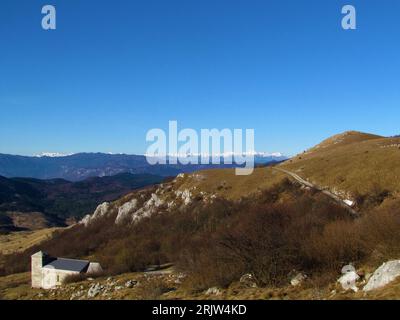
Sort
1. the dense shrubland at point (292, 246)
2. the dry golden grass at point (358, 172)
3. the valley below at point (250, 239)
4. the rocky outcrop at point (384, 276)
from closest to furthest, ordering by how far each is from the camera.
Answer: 1. the rocky outcrop at point (384, 276)
2. the valley below at point (250, 239)
3. the dense shrubland at point (292, 246)
4. the dry golden grass at point (358, 172)

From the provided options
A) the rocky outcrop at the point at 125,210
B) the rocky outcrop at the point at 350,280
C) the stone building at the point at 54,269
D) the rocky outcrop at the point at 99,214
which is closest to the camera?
the rocky outcrop at the point at 350,280

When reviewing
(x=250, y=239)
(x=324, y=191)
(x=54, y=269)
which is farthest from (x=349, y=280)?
(x=54, y=269)

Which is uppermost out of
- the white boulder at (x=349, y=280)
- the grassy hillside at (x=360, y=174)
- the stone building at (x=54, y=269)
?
the grassy hillside at (x=360, y=174)

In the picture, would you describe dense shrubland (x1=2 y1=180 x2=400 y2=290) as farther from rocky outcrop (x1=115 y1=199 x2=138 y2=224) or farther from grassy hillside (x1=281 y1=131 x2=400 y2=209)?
rocky outcrop (x1=115 y1=199 x2=138 y2=224)

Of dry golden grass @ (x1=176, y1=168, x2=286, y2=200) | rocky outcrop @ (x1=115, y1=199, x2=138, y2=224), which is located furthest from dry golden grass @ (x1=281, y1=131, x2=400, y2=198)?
rocky outcrop @ (x1=115, y1=199, x2=138, y2=224)

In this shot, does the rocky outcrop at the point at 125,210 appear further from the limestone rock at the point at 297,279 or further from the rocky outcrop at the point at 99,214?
the limestone rock at the point at 297,279

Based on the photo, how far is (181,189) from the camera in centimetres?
11400

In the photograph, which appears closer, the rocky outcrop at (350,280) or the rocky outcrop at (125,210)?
the rocky outcrop at (350,280)

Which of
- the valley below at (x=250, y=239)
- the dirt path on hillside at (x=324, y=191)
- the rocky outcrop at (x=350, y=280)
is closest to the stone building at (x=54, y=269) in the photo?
the valley below at (x=250, y=239)

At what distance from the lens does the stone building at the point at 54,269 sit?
72188mm

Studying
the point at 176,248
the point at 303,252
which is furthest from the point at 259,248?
the point at 176,248

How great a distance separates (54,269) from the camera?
74.1 meters
